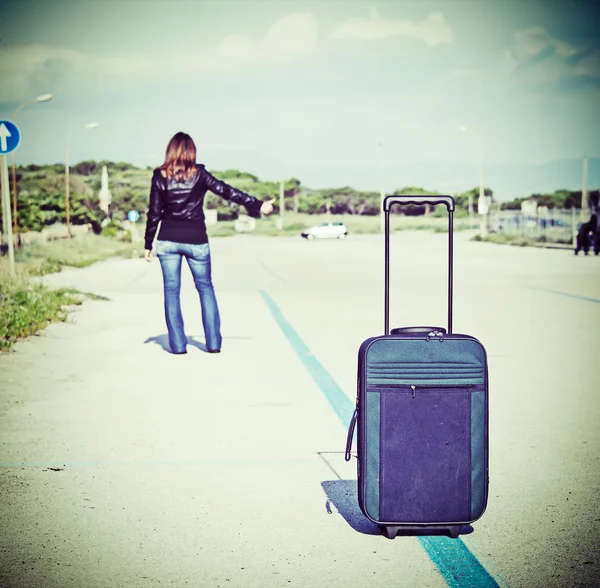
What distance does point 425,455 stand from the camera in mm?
3992

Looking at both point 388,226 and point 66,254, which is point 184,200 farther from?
point 66,254

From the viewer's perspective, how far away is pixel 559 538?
4.09m

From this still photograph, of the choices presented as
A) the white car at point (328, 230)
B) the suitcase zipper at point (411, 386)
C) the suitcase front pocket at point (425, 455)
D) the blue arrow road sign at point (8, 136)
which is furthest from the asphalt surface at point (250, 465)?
the white car at point (328, 230)

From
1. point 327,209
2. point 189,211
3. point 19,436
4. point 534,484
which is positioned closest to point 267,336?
point 189,211

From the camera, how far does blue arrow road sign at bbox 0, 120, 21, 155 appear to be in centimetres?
1734

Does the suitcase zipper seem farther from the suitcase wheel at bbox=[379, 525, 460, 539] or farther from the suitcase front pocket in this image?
the suitcase wheel at bbox=[379, 525, 460, 539]

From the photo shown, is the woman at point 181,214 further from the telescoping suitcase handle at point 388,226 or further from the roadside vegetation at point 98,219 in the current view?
the telescoping suitcase handle at point 388,226

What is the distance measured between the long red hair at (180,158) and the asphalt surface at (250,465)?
1.78 meters

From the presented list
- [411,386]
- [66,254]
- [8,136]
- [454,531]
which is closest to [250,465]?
[454,531]

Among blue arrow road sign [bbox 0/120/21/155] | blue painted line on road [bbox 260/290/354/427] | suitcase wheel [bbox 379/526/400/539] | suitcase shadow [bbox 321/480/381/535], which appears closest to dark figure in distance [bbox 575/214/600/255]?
blue arrow road sign [bbox 0/120/21/155]

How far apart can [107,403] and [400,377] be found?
3.70 m

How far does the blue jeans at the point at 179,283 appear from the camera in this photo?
29.6ft

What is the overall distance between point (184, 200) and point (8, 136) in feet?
32.1

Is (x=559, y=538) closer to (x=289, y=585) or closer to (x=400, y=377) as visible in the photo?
(x=400, y=377)
